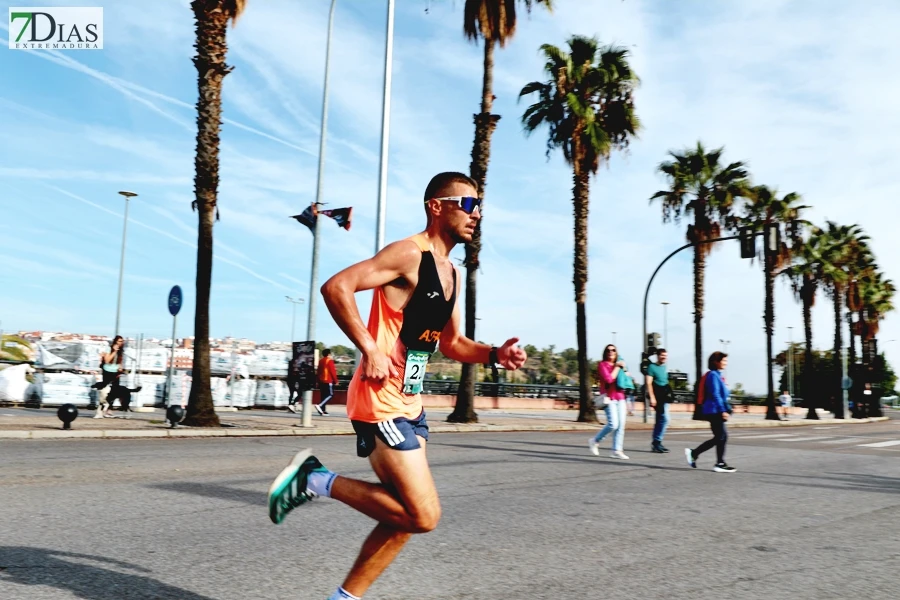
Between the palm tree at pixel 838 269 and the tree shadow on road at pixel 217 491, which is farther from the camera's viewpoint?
the palm tree at pixel 838 269

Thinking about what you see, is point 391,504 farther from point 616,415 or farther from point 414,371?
point 616,415

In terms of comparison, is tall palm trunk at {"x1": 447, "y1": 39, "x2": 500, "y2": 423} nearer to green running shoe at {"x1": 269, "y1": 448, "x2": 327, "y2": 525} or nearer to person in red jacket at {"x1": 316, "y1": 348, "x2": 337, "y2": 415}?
person in red jacket at {"x1": 316, "y1": 348, "x2": 337, "y2": 415}

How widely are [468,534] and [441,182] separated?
10.1 ft

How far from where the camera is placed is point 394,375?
3.25 metres

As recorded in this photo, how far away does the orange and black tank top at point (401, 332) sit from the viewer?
3225 millimetres

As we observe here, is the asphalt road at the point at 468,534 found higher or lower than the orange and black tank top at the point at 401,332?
lower

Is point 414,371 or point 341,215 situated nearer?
point 414,371

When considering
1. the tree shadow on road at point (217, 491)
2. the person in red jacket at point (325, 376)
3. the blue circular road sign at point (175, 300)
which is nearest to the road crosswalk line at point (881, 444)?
the person in red jacket at point (325, 376)

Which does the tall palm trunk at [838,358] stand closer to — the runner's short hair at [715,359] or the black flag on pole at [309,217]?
the black flag on pole at [309,217]

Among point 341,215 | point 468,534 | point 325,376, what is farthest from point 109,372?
point 468,534

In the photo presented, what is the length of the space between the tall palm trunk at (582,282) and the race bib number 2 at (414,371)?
2214cm

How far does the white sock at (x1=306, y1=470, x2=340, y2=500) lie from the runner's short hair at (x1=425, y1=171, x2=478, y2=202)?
1240mm

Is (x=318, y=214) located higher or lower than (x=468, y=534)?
higher

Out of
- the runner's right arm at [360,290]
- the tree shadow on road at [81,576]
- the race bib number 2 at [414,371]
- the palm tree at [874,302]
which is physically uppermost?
the palm tree at [874,302]
